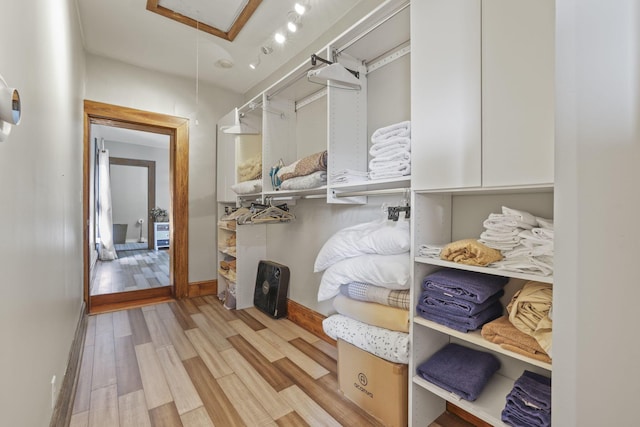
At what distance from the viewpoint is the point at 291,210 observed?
291cm

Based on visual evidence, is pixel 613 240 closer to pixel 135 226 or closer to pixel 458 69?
pixel 458 69

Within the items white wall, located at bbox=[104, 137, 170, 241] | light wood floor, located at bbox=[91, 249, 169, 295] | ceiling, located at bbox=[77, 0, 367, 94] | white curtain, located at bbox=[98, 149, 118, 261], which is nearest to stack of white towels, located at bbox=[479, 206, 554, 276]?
ceiling, located at bbox=[77, 0, 367, 94]

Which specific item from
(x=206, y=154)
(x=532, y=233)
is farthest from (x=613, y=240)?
(x=206, y=154)

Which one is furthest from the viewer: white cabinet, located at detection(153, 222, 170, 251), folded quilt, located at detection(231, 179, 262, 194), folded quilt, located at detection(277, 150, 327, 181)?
white cabinet, located at detection(153, 222, 170, 251)

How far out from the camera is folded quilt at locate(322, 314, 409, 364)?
1.42m

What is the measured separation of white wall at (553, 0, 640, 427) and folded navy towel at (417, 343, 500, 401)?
34.4 inches

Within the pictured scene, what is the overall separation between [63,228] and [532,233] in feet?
8.21

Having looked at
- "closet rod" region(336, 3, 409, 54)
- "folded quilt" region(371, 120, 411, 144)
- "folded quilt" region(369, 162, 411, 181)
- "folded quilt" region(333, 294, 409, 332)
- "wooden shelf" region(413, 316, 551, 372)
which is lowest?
"folded quilt" region(333, 294, 409, 332)

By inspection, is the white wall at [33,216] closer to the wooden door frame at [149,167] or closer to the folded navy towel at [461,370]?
the folded navy towel at [461,370]

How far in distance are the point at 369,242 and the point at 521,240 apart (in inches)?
27.9

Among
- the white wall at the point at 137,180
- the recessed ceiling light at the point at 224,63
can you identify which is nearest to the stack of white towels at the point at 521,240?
the recessed ceiling light at the point at 224,63

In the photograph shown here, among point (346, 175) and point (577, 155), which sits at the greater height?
point (346, 175)

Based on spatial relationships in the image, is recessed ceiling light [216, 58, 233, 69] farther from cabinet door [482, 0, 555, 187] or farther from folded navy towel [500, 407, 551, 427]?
folded navy towel [500, 407, 551, 427]

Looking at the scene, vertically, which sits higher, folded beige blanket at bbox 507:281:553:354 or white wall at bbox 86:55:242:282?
white wall at bbox 86:55:242:282
